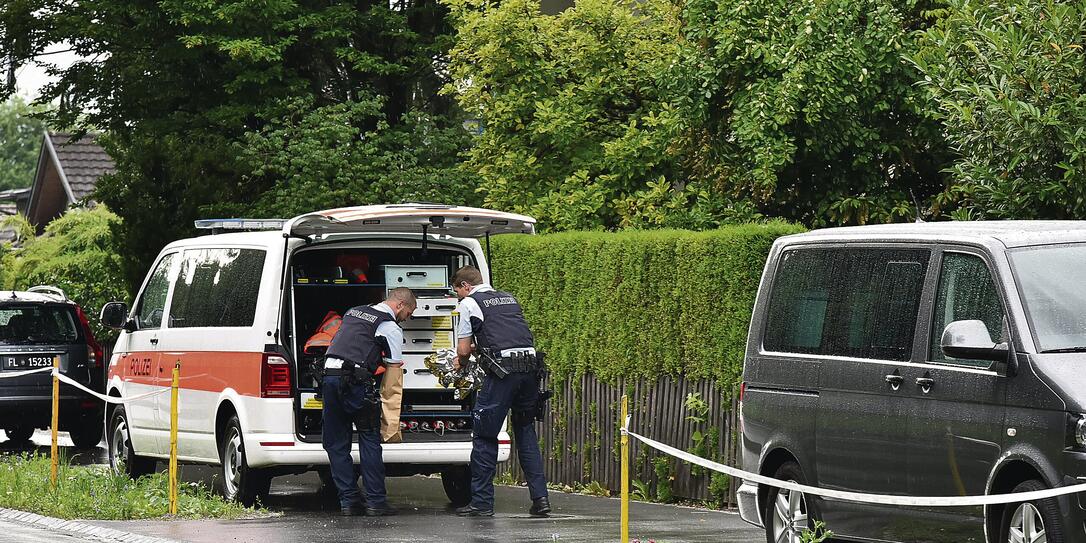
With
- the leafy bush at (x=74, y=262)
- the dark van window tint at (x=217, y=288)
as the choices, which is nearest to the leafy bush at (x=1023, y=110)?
the dark van window tint at (x=217, y=288)

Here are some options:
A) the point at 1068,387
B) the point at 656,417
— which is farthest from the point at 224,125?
the point at 1068,387

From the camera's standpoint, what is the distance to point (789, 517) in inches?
393

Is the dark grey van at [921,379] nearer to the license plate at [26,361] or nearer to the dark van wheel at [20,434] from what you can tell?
the license plate at [26,361]

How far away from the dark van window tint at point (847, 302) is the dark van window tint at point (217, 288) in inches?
164

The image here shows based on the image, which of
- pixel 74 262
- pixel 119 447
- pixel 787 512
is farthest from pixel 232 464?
pixel 74 262

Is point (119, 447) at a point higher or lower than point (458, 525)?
higher

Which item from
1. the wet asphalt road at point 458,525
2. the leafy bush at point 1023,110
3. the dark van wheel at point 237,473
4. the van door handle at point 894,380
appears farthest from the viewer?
the dark van wheel at point 237,473

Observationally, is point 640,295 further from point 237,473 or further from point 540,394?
point 237,473

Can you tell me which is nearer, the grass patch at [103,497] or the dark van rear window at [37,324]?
the grass patch at [103,497]

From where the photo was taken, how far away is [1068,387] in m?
7.79

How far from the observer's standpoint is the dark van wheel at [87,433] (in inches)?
799

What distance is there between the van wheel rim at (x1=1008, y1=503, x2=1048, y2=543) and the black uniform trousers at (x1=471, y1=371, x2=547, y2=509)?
4650 mm

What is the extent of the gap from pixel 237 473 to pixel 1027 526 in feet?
22.1

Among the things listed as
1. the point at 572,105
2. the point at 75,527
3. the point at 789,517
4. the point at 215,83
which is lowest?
the point at 75,527
